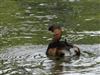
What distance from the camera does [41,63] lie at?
15805mm

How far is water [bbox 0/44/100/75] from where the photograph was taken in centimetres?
1475

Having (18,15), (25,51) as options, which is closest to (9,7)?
(18,15)

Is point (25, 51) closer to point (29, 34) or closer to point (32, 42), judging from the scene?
point (32, 42)

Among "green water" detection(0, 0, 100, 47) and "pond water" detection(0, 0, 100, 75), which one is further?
"green water" detection(0, 0, 100, 47)

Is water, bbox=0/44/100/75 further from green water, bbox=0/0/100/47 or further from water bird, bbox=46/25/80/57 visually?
green water, bbox=0/0/100/47

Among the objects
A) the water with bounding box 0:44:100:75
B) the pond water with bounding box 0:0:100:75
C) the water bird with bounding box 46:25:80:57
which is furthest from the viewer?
the water bird with bounding box 46:25:80:57

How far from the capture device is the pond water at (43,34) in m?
15.2

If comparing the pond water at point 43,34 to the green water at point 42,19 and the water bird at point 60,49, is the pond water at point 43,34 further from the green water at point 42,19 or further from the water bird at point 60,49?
the water bird at point 60,49

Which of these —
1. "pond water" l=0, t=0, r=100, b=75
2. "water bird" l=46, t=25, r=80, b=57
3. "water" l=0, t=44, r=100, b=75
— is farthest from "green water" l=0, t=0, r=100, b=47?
"water bird" l=46, t=25, r=80, b=57

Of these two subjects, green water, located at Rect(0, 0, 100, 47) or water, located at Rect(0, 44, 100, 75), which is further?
green water, located at Rect(0, 0, 100, 47)

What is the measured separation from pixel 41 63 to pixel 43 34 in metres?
4.79

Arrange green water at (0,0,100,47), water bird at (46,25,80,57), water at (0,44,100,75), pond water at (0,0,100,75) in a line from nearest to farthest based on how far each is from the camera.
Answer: water at (0,44,100,75)
pond water at (0,0,100,75)
water bird at (46,25,80,57)
green water at (0,0,100,47)

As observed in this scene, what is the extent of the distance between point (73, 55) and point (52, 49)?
0.82m

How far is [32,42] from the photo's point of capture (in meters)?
19.0
